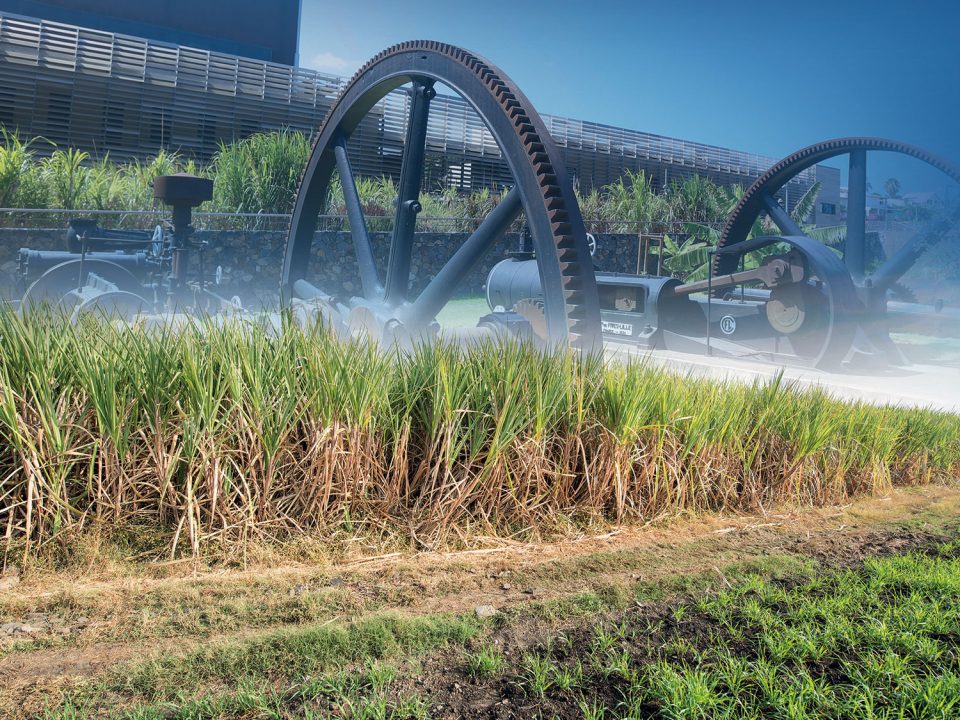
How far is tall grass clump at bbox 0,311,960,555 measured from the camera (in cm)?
322

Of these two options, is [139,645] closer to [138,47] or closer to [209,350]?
[209,350]

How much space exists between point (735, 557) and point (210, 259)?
13.2m

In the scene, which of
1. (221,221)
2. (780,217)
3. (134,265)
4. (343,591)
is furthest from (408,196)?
(221,221)

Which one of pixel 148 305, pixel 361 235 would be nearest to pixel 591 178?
pixel 148 305

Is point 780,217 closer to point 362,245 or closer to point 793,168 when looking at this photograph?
point 793,168

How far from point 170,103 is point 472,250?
16636mm

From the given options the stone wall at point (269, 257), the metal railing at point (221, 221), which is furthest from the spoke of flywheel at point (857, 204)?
the stone wall at point (269, 257)

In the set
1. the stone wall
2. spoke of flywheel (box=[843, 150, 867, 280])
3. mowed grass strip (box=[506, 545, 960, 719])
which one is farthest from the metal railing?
mowed grass strip (box=[506, 545, 960, 719])

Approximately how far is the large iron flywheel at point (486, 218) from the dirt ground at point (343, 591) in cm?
170

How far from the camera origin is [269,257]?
15812 mm

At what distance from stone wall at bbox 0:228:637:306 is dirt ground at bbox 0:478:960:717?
9.69 metres

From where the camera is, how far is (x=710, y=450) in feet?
14.3

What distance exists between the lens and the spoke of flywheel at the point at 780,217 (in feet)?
37.8

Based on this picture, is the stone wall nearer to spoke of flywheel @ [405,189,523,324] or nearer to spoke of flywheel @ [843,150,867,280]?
spoke of flywheel @ [405,189,523,324]
